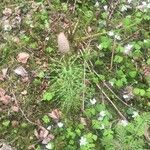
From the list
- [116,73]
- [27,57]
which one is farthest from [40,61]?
[116,73]

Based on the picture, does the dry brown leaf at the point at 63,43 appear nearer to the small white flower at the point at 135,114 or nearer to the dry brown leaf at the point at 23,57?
the dry brown leaf at the point at 23,57

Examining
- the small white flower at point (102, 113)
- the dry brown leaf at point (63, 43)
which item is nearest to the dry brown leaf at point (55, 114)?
the small white flower at point (102, 113)

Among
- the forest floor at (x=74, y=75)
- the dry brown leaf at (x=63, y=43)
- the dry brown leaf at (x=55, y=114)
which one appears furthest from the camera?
the dry brown leaf at (x=63, y=43)

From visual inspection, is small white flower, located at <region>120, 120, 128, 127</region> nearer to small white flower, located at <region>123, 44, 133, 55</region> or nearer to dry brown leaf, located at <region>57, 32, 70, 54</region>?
small white flower, located at <region>123, 44, 133, 55</region>

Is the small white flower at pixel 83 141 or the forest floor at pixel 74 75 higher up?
the forest floor at pixel 74 75

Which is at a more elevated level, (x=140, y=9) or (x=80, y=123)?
(x=140, y=9)

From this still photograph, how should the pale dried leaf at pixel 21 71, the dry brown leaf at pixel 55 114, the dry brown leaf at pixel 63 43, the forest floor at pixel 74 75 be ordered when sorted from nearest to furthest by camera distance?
the forest floor at pixel 74 75, the dry brown leaf at pixel 55 114, the dry brown leaf at pixel 63 43, the pale dried leaf at pixel 21 71

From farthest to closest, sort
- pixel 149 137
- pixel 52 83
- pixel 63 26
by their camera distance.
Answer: pixel 63 26 < pixel 52 83 < pixel 149 137

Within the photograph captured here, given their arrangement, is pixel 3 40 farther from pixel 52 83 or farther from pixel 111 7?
pixel 111 7

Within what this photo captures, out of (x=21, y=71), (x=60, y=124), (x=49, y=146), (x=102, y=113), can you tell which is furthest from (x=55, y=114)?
(x=21, y=71)
